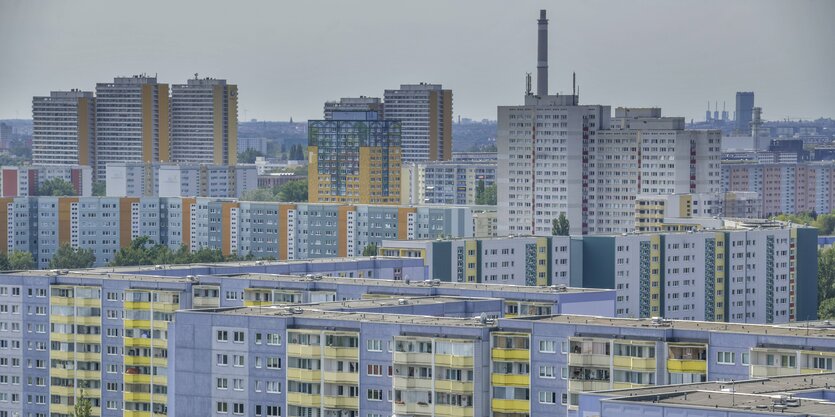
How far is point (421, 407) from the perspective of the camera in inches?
1242

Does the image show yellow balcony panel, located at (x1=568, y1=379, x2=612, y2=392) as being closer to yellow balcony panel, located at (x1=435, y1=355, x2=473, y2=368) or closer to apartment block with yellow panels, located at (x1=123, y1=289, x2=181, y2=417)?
yellow balcony panel, located at (x1=435, y1=355, x2=473, y2=368)

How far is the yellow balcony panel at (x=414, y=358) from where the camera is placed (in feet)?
103

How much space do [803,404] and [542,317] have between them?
9.65 m

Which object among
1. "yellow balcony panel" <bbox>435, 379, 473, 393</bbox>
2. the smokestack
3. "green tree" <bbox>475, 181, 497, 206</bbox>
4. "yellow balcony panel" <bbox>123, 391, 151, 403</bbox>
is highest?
the smokestack

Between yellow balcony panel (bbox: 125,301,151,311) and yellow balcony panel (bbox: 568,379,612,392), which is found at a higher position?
yellow balcony panel (bbox: 125,301,151,311)

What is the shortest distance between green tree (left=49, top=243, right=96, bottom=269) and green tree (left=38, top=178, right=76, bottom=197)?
136 feet

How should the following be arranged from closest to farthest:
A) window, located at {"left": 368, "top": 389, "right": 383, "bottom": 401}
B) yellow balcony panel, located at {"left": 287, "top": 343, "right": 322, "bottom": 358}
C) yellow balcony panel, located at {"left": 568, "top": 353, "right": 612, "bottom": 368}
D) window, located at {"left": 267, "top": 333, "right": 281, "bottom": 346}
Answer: yellow balcony panel, located at {"left": 568, "top": 353, "right": 612, "bottom": 368}, window, located at {"left": 368, "top": 389, "right": 383, "bottom": 401}, yellow balcony panel, located at {"left": 287, "top": 343, "right": 322, "bottom": 358}, window, located at {"left": 267, "top": 333, "right": 281, "bottom": 346}

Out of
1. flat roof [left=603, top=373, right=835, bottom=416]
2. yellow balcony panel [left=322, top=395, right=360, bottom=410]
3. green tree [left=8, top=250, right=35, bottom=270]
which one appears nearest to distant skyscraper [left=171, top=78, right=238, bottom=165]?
green tree [left=8, top=250, right=35, bottom=270]

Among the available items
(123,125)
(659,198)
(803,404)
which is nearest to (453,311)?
(803,404)

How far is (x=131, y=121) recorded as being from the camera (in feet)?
493

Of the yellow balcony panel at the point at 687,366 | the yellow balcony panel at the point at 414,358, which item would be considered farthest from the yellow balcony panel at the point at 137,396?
the yellow balcony panel at the point at 687,366

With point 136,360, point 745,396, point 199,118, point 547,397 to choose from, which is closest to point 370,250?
point 136,360

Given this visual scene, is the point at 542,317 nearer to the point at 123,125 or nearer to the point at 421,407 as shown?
the point at 421,407

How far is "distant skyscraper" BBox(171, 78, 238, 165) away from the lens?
152750 mm
